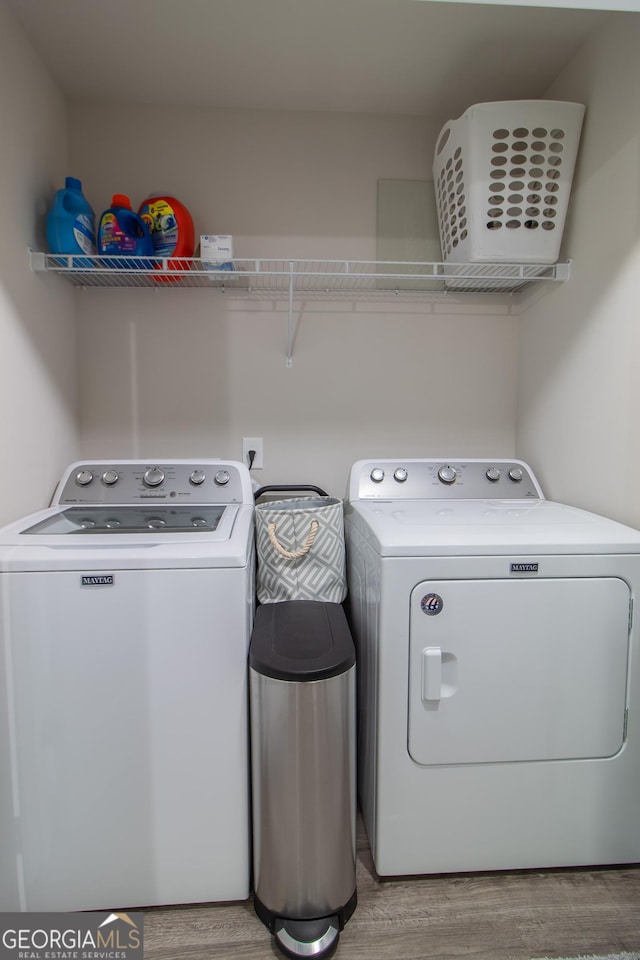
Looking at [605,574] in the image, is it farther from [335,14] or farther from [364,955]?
[335,14]

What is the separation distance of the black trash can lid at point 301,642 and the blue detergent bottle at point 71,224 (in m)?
1.25

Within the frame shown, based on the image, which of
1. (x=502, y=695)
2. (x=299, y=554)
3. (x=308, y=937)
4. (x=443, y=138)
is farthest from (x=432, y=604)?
(x=443, y=138)

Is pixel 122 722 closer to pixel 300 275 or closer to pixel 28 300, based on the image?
pixel 28 300

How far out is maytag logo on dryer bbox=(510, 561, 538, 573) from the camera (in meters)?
1.23

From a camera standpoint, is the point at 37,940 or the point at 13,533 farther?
the point at 13,533

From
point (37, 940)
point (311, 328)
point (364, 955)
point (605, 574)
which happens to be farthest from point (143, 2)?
point (364, 955)

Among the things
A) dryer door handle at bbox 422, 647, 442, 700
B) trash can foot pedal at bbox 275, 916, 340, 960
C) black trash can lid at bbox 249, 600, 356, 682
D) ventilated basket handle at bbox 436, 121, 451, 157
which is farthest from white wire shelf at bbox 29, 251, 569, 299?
trash can foot pedal at bbox 275, 916, 340, 960

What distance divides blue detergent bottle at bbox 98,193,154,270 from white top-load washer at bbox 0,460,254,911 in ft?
3.26

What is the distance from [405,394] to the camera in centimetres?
204

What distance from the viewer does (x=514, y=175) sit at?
165 centimetres

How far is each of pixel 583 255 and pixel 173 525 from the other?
4.91 ft

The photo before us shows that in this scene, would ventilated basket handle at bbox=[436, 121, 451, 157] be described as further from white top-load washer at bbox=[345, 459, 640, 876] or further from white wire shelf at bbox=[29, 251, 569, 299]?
white top-load washer at bbox=[345, 459, 640, 876]

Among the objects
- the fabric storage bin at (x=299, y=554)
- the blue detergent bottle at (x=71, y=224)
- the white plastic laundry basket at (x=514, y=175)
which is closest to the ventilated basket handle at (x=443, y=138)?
the white plastic laundry basket at (x=514, y=175)

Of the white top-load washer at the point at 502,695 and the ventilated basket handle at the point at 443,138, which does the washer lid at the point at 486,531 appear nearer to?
the white top-load washer at the point at 502,695
